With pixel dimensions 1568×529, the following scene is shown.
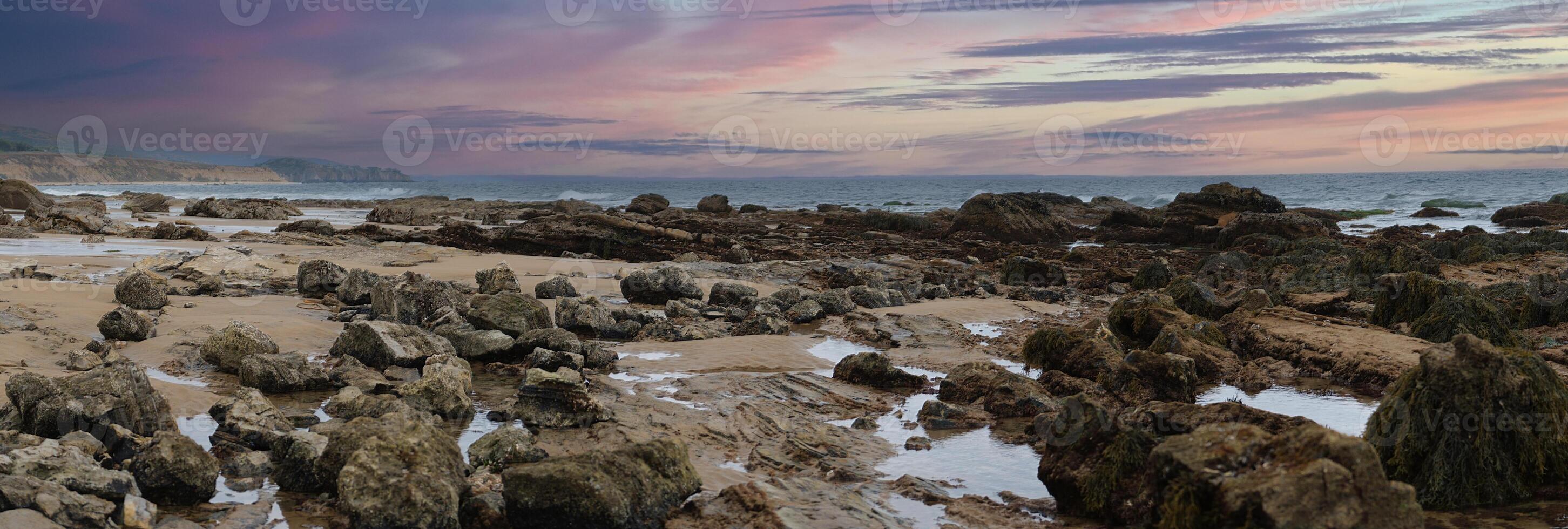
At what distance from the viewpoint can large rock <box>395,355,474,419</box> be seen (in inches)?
261

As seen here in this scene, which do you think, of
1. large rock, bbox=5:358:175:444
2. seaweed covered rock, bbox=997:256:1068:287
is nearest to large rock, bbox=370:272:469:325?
large rock, bbox=5:358:175:444

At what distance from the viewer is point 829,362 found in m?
9.20

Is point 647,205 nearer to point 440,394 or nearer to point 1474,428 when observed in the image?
point 440,394

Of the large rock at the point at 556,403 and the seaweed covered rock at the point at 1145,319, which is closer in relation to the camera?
the large rock at the point at 556,403

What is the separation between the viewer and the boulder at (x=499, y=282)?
12.7 meters

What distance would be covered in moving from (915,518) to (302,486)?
11.2 feet

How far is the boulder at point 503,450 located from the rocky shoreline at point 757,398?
0.02 metres

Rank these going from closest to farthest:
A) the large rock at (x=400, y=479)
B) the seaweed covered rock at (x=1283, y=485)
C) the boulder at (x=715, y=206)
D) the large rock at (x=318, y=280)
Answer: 1. the seaweed covered rock at (x=1283, y=485)
2. the large rock at (x=400, y=479)
3. the large rock at (x=318, y=280)
4. the boulder at (x=715, y=206)

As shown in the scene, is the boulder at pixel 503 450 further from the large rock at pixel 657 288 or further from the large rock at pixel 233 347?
the large rock at pixel 657 288

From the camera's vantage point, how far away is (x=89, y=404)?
5.34m

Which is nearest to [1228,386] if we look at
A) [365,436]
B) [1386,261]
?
[365,436]

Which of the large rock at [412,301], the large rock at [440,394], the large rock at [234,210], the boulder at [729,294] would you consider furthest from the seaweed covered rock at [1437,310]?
the large rock at [234,210]

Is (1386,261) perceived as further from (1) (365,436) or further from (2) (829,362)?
(1) (365,436)

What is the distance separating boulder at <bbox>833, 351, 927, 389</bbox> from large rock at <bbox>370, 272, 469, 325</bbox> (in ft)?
15.3
